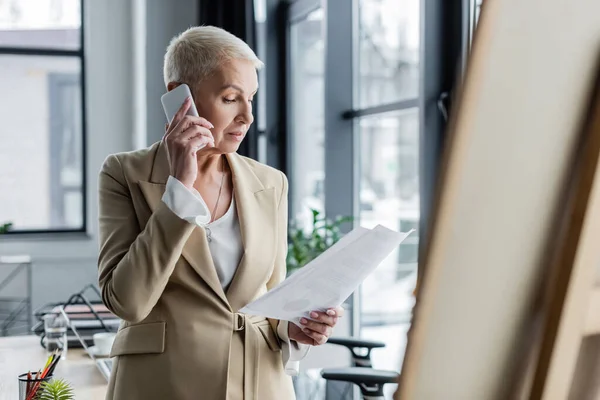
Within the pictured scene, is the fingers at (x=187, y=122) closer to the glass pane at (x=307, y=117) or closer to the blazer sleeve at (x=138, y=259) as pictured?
the blazer sleeve at (x=138, y=259)

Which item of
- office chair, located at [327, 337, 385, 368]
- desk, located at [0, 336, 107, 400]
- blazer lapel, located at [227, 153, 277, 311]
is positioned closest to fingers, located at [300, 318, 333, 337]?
blazer lapel, located at [227, 153, 277, 311]

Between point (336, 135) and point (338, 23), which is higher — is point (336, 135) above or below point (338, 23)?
below

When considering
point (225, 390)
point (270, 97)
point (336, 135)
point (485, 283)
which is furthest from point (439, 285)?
point (270, 97)

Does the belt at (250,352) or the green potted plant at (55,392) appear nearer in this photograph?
the belt at (250,352)

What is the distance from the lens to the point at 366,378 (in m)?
2.17

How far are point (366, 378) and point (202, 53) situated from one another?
3.68 feet

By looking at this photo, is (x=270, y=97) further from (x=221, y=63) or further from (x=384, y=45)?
(x=221, y=63)

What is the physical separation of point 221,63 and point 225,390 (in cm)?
58

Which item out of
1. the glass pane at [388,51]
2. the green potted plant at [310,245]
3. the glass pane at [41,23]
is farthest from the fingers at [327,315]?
the glass pane at [41,23]

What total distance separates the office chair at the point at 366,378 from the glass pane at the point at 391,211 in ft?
3.25

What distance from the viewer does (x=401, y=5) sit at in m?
3.35

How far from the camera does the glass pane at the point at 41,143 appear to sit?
246 inches

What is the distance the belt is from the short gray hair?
0.44 meters

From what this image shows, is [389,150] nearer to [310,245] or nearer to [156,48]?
[310,245]
